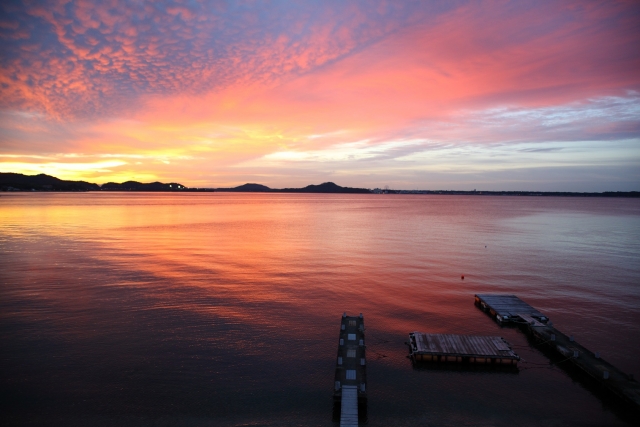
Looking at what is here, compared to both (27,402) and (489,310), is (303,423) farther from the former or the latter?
(489,310)

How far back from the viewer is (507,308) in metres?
27.5

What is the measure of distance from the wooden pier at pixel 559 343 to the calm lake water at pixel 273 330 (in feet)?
2.79

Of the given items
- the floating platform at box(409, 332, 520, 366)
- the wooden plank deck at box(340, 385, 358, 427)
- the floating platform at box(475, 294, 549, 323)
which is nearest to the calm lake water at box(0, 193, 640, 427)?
the floating platform at box(409, 332, 520, 366)

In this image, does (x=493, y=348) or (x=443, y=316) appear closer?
(x=493, y=348)

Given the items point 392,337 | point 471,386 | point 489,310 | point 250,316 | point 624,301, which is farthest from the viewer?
point 624,301

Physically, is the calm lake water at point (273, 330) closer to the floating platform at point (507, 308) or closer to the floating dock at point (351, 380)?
the floating dock at point (351, 380)

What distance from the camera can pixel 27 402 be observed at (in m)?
16.5

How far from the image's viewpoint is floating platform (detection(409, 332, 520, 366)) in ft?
66.7

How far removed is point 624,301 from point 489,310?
1220 cm

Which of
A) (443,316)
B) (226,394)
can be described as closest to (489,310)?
(443,316)

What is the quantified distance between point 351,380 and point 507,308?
15892 mm

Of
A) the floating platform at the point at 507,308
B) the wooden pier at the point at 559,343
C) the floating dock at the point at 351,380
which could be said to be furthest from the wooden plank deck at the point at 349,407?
Result: the floating platform at the point at 507,308

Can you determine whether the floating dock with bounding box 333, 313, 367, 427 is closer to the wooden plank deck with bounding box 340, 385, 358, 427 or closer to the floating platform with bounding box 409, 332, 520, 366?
the wooden plank deck with bounding box 340, 385, 358, 427

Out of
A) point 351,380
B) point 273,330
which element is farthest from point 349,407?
point 273,330
